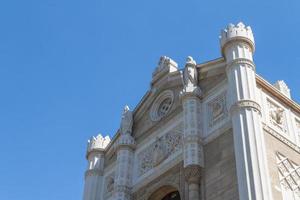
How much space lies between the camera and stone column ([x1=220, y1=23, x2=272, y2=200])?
18.4 m

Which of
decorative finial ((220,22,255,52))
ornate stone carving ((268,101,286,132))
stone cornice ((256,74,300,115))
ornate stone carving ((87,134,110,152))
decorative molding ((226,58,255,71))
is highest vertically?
decorative finial ((220,22,255,52))

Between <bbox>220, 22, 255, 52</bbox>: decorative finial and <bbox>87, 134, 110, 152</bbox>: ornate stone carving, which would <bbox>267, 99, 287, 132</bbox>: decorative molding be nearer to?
<bbox>220, 22, 255, 52</bbox>: decorative finial

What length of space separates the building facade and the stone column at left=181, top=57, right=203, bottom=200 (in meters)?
0.03

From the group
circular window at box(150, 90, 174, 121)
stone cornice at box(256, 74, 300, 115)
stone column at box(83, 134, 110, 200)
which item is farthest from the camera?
stone column at box(83, 134, 110, 200)

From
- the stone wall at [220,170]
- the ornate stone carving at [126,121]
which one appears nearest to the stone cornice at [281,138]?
the stone wall at [220,170]

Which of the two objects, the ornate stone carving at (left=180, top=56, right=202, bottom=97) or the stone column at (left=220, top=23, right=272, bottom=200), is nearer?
the stone column at (left=220, top=23, right=272, bottom=200)

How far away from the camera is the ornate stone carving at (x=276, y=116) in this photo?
2197 cm

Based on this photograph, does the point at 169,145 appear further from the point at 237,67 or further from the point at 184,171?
the point at 237,67

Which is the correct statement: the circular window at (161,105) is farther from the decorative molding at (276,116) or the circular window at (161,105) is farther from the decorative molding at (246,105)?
the decorative molding at (246,105)

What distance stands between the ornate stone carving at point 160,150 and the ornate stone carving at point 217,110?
4.67 feet

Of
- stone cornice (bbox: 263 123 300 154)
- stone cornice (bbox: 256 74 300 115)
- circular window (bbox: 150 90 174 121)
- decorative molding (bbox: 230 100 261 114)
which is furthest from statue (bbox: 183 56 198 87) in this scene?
stone cornice (bbox: 263 123 300 154)

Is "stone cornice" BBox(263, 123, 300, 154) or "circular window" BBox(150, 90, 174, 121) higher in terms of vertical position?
"circular window" BBox(150, 90, 174, 121)

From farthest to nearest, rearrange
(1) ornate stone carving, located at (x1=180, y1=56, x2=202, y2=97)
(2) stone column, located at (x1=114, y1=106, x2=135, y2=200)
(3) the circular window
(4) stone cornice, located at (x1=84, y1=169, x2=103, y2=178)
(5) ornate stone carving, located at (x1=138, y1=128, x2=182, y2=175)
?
(4) stone cornice, located at (x1=84, y1=169, x2=103, y2=178), (3) the circular window, (2) stone column, located at (x1=114, y1=106, x2=135, y2=200), (1) ornate stone carving, located at (x1=180, y1=56, x2=202, y2=97), (5) ornate stone carving, located at (x1=138, y1=128, x2=182, y2=175)

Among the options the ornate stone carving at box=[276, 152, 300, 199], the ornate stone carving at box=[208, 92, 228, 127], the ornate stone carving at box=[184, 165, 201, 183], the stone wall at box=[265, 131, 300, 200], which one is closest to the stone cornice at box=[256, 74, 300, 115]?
the ornate stone carving at box=[208, 92, 228, 127]
